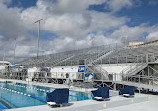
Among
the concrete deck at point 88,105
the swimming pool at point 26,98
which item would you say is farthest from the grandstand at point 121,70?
the concrete deck at point 88,105

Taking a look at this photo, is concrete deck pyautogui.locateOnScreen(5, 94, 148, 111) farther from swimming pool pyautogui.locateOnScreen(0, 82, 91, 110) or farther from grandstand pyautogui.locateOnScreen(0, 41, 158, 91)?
grandstand pyautogui.locateOnScreen(0, 41, 158, 91)

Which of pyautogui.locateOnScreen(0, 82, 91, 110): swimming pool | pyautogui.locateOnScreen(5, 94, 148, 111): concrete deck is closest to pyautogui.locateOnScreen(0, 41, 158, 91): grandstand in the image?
pyautogui.locateOnScreen(0, 82, 91, 110): swimming pool

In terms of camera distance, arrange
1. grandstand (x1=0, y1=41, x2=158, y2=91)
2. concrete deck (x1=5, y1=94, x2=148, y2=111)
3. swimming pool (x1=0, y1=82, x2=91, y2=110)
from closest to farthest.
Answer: concrete deck (x1=5, y1=94, x2=148, y2=111) → swimming pool (x1=0, y1=82, x2=91, y2=110) → grandstand (x1=0, y1=41, x2=158, y2=91)

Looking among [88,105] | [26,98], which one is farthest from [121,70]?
[88,105]

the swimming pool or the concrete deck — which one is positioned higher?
the concrete deck

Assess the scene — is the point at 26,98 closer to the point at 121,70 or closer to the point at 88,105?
the point at 88,105

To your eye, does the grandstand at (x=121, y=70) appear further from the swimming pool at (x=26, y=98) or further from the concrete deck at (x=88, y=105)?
the concrete deck at (x=88, y=105)

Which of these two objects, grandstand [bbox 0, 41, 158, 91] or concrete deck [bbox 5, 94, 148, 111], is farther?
grandstand [bbox 0, 41, 158, 91]

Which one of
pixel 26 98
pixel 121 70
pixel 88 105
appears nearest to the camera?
pixel 88 105

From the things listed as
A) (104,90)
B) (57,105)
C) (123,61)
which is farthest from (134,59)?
(57,105)

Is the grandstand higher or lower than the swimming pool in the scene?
higher

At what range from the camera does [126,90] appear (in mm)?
8805

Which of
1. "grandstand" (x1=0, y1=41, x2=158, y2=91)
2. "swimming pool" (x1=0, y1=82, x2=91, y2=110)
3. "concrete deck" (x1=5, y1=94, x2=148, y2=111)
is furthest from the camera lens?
"grandstand" (x1=0, y1=41, x2=158, y2=91)

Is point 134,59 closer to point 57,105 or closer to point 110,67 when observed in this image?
point 110,67
